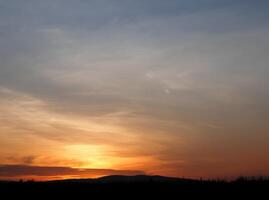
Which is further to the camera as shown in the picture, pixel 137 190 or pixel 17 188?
pixel 17 188

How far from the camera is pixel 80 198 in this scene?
2792 centimetres

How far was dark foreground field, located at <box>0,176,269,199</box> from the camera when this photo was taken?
2769cm

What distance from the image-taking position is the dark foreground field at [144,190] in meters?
27.7

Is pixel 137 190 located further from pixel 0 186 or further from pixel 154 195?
pixel 0 186

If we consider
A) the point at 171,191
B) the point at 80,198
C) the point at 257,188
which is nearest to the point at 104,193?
the point at 80,198

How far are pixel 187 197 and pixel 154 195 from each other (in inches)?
68.4

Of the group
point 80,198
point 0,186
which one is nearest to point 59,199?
point 80,198

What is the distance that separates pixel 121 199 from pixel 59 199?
10.5 ft

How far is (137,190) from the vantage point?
94.8ft

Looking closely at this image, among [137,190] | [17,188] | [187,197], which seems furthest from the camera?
[17,188]

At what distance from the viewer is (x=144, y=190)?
94.8ft

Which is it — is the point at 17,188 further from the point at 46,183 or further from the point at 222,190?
the point at 222,190

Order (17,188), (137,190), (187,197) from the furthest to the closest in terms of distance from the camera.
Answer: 1. (17,188)
2. (137,190)
3. (187,197)

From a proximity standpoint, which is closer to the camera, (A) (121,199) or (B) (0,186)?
(A) (121,199)
